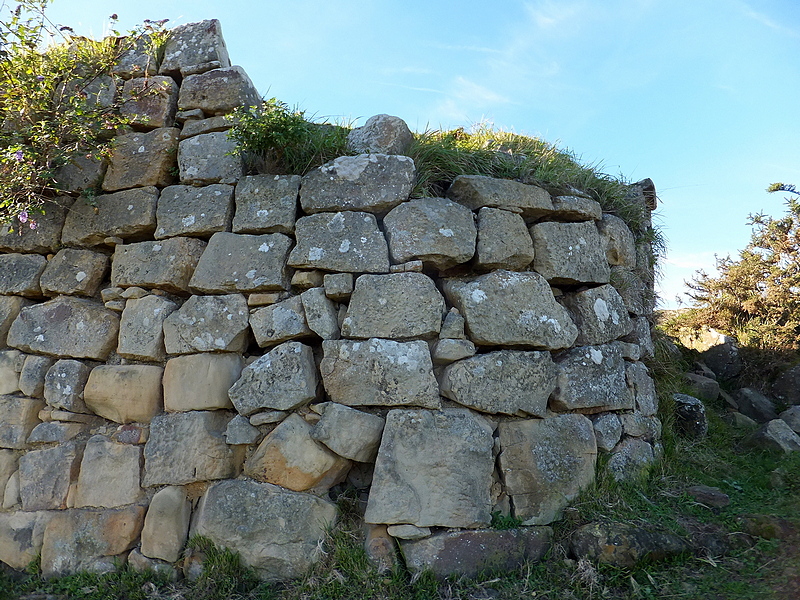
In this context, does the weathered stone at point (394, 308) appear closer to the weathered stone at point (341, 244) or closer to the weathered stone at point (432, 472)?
the weathered stone at point (341, 244)

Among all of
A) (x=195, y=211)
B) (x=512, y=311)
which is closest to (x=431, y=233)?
(x=512, y=311)

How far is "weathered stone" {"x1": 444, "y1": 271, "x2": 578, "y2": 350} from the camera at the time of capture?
3359 millimetres

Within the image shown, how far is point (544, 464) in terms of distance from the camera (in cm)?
326

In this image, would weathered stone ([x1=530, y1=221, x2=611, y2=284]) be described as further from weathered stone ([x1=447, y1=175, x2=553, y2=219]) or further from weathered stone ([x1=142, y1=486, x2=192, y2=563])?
weathered stone ([x1=142, y1=486, x2=192, y2=563])

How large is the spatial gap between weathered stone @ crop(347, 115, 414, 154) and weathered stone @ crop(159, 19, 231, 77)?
4.00ft

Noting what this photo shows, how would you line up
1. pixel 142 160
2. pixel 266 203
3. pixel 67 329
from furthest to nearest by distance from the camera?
pixel 142 160 < pixel 67 329 < pixel 266 203

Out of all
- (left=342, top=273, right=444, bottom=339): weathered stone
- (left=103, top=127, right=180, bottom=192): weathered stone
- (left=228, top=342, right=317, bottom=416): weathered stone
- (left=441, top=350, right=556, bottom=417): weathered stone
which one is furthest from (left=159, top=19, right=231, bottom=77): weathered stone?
(left=441, top=350, right=556, bottom=417): weathered stone

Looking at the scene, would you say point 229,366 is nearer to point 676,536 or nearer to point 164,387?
point 164,387

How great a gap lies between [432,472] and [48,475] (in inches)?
95.2

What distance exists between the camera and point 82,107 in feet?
13.2

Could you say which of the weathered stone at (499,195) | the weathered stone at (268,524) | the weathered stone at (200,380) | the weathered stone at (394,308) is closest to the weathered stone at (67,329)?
the weathered stone at (200,380)

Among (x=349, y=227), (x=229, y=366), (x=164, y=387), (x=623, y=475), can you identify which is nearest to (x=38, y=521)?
(x=164, y=387)

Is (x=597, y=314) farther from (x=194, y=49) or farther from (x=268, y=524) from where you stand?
(x=194, y=49)

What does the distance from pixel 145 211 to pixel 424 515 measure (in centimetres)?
266
